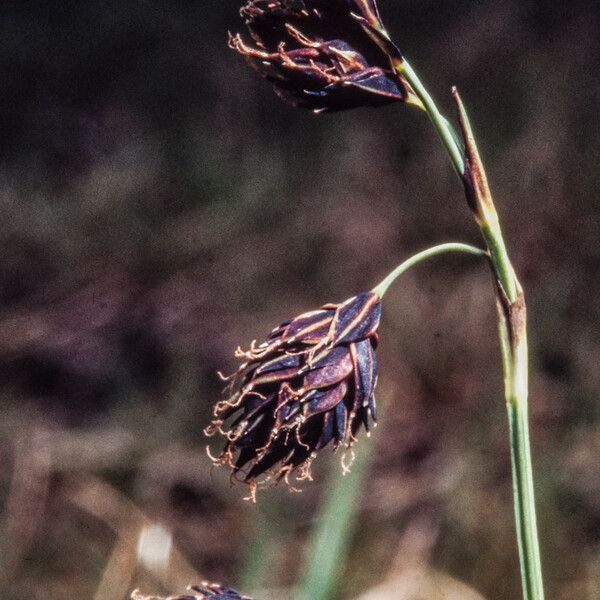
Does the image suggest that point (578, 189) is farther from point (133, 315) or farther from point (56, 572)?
point (56, 572)

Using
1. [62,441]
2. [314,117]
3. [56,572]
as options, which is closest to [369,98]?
[56,572]

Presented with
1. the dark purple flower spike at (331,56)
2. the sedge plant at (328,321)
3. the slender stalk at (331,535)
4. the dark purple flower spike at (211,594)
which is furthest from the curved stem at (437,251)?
the slender stalk at (331,535)

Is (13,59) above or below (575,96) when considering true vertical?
above

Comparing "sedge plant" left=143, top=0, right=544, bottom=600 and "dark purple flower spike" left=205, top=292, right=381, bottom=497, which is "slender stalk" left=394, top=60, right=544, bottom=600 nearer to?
"sedge plant" left=143, top=0, right=544, bottom=600

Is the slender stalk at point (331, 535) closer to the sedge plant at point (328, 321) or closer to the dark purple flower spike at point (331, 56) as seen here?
the sedge plant at point (328, 321)

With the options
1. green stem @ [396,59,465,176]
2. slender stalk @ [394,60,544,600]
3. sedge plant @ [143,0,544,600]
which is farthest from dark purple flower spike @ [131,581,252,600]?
green stem @ [396,59,465,176]
